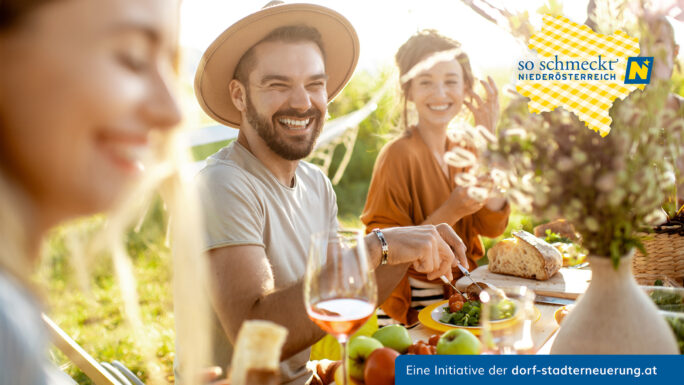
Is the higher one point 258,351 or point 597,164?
point 597,164

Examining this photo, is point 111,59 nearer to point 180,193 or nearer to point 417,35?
point 180,193

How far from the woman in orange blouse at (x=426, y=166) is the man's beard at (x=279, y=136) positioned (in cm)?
76

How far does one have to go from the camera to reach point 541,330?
4.93 ft

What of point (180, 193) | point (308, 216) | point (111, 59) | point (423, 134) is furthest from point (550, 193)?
point (423, 134)

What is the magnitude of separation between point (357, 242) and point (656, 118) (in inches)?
21.7

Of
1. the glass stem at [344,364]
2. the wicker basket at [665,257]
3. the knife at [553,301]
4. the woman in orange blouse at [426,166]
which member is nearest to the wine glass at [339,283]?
the glass stem at [344,364]

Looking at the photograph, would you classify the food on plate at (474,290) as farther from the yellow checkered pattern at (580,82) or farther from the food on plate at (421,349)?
the yellow checkered pattern at (580,82)

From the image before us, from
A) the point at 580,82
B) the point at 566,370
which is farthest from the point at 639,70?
the point at 566,370

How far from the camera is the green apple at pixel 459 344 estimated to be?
1.16 meters

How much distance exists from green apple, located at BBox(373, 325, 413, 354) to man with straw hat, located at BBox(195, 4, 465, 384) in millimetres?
237

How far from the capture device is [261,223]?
1752 millimetres

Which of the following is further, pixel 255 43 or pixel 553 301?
pixel 255 43

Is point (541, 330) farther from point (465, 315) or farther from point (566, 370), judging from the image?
point (566, 370)

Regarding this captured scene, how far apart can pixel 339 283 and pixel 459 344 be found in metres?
0.31
